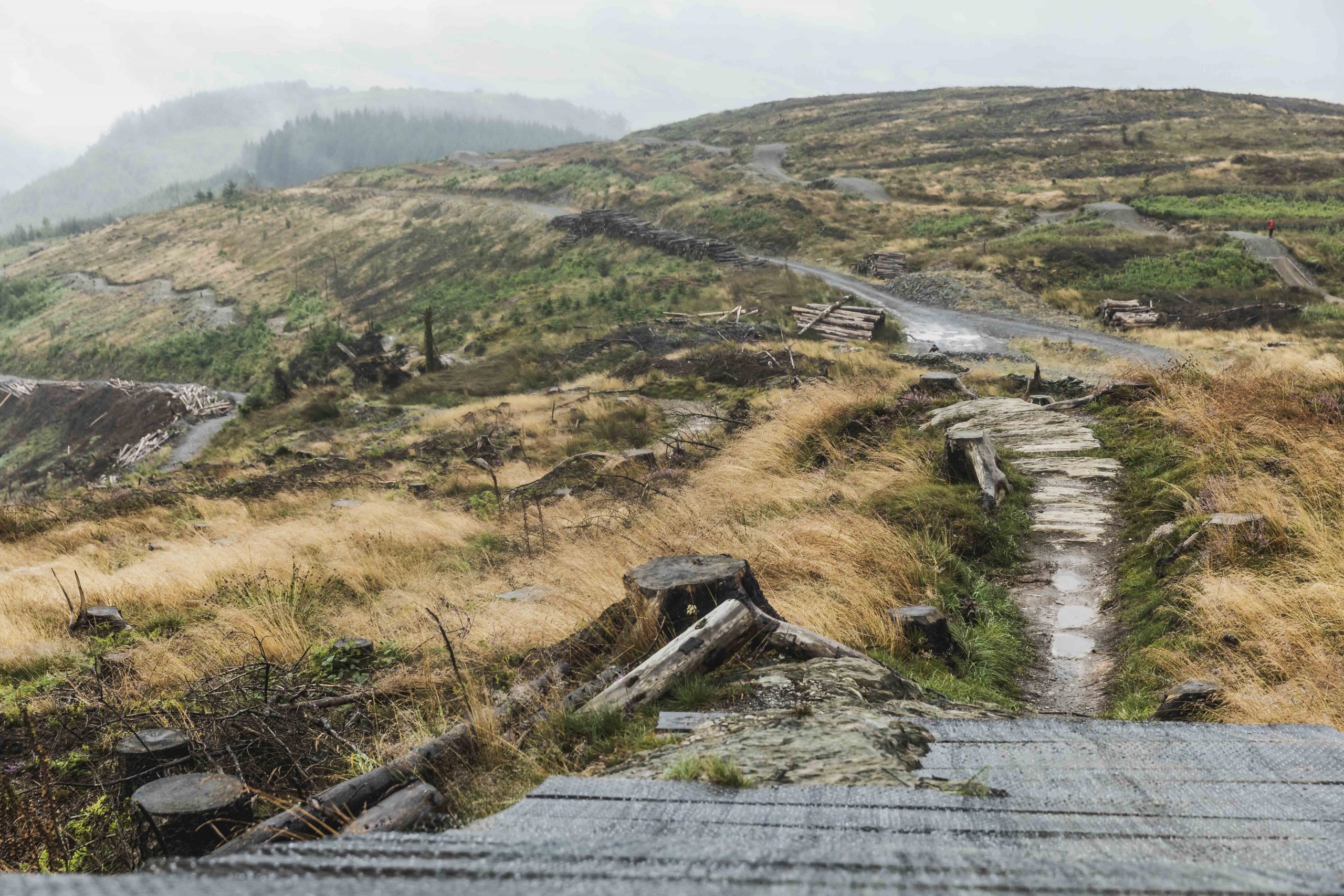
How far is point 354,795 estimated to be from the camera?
3039 millimetres

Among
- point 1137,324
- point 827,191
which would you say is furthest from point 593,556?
Result: point 827,191

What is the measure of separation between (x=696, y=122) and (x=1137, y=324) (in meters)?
103

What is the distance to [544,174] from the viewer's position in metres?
69.1

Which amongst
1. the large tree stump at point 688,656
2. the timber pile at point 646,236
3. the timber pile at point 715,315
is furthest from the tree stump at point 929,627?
the timber pile at point 646,236

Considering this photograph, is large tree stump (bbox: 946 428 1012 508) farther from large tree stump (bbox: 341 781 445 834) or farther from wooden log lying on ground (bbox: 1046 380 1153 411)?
large tree stump (bbox: 341 781 445 834)

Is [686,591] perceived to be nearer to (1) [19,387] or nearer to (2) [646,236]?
(2) [646,236]

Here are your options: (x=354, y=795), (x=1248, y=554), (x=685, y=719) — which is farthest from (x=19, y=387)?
(x=1248, y=554)

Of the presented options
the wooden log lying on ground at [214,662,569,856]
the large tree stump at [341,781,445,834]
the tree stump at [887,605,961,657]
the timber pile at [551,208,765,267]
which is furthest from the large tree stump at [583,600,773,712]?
the timber pile at [551,208,765,267]

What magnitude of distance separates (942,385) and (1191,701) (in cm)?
934

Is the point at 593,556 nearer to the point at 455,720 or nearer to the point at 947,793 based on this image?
the point at 455,720

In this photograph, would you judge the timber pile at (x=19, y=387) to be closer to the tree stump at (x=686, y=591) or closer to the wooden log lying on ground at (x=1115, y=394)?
the wooden log lying on ground at (x=1115, y=394)

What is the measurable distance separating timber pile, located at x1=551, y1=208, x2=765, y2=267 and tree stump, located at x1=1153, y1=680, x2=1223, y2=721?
33280 millimetres

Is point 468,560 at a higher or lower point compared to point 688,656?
lower

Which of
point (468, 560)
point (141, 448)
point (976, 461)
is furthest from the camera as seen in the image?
point (141, 448)
